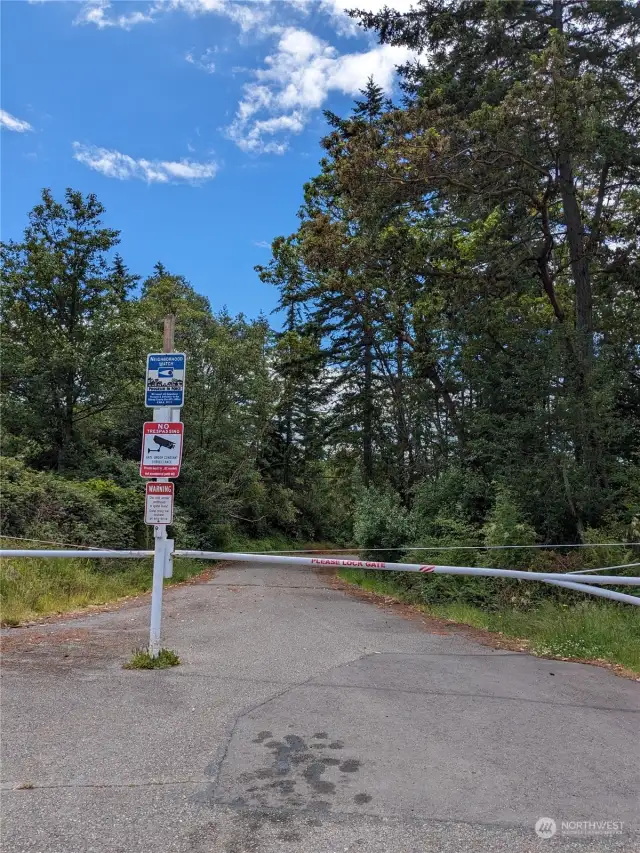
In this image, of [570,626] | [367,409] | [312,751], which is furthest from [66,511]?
[367,409]

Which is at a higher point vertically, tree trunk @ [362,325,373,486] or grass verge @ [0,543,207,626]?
tree trunk @ [362,325,373,486]

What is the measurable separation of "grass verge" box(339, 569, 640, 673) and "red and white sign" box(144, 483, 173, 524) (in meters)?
4.69

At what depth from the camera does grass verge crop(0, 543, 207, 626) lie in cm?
893

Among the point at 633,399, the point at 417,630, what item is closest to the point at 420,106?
the point at 633,399

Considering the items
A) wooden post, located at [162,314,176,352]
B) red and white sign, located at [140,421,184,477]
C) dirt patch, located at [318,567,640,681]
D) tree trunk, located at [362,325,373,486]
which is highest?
Result: tree trunk, located at [362,325,373,486]

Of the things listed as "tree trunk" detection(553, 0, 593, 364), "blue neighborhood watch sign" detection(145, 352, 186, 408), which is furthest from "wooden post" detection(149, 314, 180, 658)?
"tree trunk" detection(553, 0, 593, 364)

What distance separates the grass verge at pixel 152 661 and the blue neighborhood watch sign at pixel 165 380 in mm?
2560

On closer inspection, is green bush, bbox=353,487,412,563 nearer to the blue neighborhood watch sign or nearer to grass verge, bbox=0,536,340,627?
grass verge, bbox=0,536,340,627

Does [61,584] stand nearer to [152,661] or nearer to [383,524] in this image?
[152,661]

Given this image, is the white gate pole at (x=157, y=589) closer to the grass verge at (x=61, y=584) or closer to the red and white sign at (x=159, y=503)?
the red and white sign at (x=159, y=503)

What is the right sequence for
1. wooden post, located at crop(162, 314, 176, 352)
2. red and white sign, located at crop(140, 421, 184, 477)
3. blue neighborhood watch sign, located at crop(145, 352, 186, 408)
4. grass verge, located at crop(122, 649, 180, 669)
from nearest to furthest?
1. grass verge, located at crop(122, 649, 180, 669)
2. red and white sign, located at crop(140, 421, 184, 477)
3. blue neighborhood watch sign, located at crop(145, 352, 186, 408)
4. wooden post, located at crop(162, 314, 176, 352)

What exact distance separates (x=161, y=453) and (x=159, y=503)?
0.53 meters

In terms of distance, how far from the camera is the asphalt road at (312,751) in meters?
2.94

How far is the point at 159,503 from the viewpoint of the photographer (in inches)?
243
